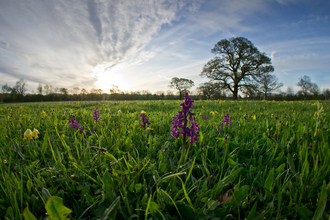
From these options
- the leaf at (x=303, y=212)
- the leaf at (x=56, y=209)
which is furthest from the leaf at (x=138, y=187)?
the leaf at (x=303, y=212)

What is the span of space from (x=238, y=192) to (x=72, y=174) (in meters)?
1.34

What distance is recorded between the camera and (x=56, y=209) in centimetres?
76

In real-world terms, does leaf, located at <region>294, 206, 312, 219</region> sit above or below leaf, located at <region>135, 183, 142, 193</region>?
below

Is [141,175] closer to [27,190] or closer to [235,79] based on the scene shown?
[27,190]

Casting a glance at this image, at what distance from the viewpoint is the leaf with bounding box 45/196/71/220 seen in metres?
0.74

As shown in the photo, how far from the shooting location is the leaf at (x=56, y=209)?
29.0 inches

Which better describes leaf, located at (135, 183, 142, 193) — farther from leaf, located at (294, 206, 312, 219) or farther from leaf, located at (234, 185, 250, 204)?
leaf, located at (294, 206, 312, 219)

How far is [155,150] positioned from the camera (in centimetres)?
174

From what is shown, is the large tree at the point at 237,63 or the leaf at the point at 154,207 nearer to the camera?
the leaf at the point at 154,207

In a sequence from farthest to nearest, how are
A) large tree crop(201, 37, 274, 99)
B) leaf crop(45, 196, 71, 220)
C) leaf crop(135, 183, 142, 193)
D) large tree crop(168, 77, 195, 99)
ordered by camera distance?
large tree crop(168, 77, 195, 99) → large tree crop(201, 37, 274, 99) → leaf crop(135, 183, 142, 193) → leaf crop(45, 196, 71, 220)

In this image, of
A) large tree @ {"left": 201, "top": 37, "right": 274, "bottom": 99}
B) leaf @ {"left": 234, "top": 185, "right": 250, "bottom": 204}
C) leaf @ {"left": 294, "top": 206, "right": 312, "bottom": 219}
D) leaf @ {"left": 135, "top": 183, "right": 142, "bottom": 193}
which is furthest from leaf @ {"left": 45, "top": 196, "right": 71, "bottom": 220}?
large tree @ {"left": 201, "top": 37, "right": 274, "bottom": 99}

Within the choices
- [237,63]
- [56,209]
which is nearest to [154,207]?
[56,209]

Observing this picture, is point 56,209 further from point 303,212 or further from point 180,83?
point 180,83

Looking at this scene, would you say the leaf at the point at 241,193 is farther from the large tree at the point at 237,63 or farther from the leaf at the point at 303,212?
the large tree at the point at 237,63
